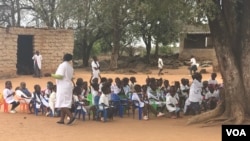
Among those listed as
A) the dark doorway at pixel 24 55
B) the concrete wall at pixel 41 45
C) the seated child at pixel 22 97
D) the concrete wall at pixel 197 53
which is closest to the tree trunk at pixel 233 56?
the seated child at pixel 22 97

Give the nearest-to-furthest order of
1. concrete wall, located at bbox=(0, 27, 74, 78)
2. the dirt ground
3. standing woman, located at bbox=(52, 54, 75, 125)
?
the dirt ground
standing woman, located at bbox=(52, 54, 75, 125)
concrete wall, located at bbox=(0, 27, 74, 78)

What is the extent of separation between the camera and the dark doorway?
964 inches

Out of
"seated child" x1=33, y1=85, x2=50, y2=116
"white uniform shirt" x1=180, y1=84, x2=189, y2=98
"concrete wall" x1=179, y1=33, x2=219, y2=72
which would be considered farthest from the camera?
"concrete wall" x1=179, y1=33, x2=219, y2=72

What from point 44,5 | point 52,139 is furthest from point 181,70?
point 52,139

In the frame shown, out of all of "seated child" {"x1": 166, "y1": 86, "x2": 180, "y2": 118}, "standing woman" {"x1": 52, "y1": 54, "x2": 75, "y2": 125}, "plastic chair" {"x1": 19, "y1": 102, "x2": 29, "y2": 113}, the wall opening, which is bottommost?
"plastic chair" {"x1": 19, "y1": 102, "x2": 29, "y2": 113}

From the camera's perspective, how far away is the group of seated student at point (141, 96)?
10562 millimetres

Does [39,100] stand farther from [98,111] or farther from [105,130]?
[105,130]

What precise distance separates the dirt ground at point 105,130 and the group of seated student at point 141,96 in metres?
0.34

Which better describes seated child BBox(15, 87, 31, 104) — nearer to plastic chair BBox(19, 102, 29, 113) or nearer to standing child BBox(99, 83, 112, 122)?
plastic chair BBox(19, 102, 29, 113)

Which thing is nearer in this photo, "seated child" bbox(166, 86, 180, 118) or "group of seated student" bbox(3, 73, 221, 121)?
"group of seated student" bbox(3, 73, 221, 121)

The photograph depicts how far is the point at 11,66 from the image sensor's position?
22656mm

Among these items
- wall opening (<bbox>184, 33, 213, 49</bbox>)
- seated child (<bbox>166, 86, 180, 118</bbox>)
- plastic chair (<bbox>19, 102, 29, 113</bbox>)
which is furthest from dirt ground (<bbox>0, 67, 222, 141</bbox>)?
wall opening (<bbox>184, 33, 213, 49</bbox>)

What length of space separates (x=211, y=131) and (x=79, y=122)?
3045 millimetres

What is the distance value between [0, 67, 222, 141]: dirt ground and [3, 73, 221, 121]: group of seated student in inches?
13.4
